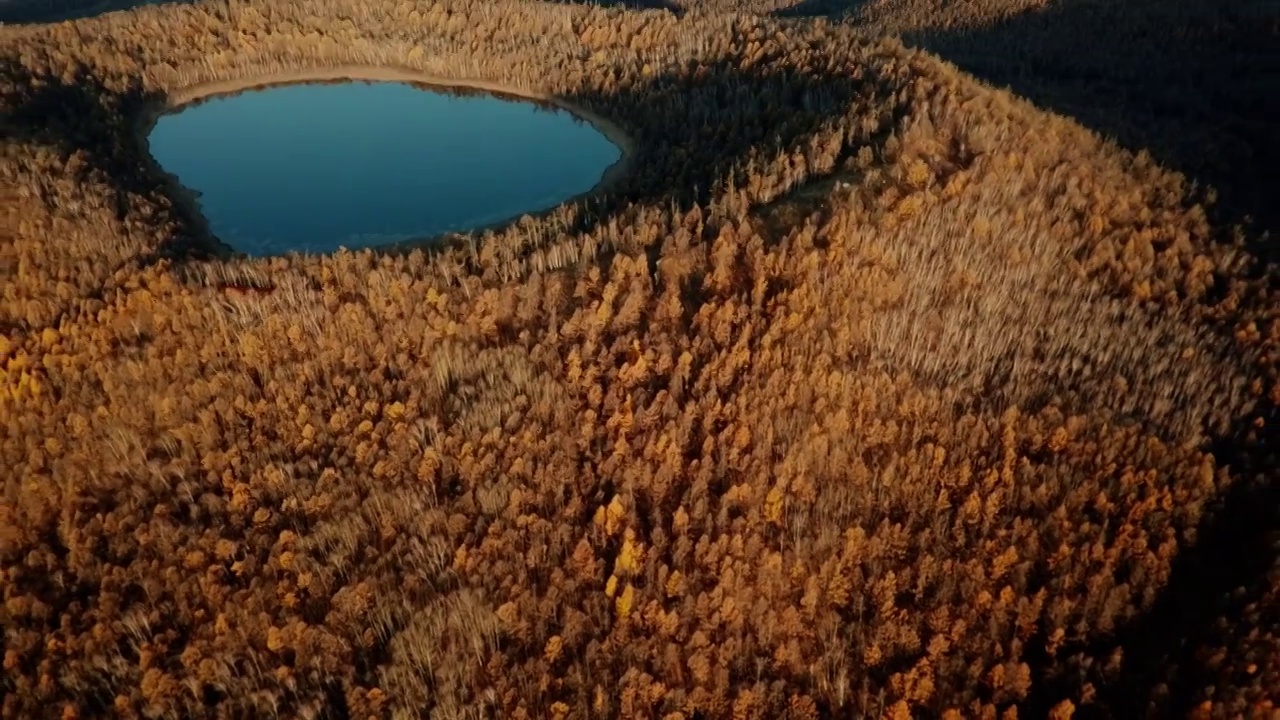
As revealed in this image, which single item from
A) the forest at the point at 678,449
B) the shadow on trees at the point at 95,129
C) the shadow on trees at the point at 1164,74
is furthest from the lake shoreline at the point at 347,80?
the shadow on trees at the point at 1164,74

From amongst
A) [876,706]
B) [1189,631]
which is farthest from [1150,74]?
[876,706]

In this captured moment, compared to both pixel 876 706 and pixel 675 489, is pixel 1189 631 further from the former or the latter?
pixel 675 489

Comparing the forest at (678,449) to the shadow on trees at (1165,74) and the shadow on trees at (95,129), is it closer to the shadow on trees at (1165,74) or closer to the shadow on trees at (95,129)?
the shadow on trees at (95,129)

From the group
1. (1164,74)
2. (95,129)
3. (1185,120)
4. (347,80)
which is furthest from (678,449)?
(1164,74)

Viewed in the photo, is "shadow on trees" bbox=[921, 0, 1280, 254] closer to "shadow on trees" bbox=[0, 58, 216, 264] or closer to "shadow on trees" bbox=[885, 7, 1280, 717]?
"shadow on trees" bbox=[885, 7, 1280, 717]

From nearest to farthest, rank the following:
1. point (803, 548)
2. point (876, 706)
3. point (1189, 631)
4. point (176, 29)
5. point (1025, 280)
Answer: point (876, 706), point (1189, 631), point (803, 548), point (1025, 280), point (176, 29)
